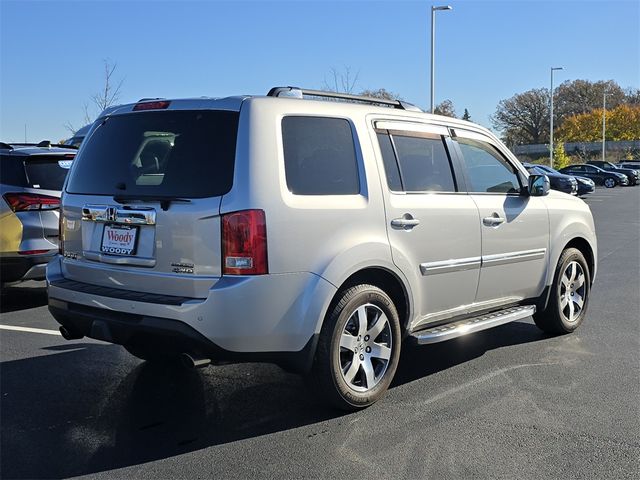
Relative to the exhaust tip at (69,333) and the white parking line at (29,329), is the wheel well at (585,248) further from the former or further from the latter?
the white parking line at (29,329)

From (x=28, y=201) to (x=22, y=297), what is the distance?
166 centimetres

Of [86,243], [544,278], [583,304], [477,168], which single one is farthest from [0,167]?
[583,304]

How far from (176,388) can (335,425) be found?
4.24 ft

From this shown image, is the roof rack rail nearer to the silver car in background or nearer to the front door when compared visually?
Result: the front door

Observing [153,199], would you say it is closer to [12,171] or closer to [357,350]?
[357,350]

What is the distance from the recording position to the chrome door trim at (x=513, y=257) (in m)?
5.07

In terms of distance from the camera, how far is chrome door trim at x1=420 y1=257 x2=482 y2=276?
14.9 feet

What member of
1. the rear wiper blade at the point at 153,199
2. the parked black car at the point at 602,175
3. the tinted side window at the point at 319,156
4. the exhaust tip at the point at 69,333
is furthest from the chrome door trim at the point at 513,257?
the parked black car at the point at 602,175

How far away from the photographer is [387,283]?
14.4 feet

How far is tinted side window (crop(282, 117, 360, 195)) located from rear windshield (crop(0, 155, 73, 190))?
4024mm

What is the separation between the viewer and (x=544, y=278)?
18.7 ft

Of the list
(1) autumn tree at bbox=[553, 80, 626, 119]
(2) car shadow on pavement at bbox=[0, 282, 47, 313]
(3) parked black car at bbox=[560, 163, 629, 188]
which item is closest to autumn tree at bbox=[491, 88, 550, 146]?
(1) autumn tree at bbox=[553, 80, 626, 119]

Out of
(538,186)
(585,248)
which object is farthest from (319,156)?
(585,248)

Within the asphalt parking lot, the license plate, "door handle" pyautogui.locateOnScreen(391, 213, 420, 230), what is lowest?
the asphalt parking lot
